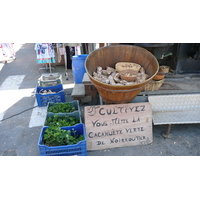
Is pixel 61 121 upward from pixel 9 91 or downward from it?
upward

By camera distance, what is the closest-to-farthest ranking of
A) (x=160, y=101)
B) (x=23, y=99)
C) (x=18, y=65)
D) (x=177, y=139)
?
(x=177, y=139) < (x=160, y=101) < (x=23, y=99) < (x=18, y=65)

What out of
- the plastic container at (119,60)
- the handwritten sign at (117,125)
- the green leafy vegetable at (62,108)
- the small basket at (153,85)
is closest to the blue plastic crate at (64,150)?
the handwritten sign at (117,125)

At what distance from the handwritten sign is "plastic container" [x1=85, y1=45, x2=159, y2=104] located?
216mm

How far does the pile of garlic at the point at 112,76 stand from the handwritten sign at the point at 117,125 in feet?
1.63

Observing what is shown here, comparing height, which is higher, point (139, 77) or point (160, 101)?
point (139, 77)

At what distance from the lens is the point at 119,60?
3264mm

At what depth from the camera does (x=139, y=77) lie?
9.20ft

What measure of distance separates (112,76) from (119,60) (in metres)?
0.56

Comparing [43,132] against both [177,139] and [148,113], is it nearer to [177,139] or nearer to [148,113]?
[148,113]

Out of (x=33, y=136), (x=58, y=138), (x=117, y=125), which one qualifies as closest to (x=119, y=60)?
(x=117, y=125)

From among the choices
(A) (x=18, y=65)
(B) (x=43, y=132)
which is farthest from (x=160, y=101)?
(A) (x=18, y=65)

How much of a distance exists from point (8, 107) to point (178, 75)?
17.4ft

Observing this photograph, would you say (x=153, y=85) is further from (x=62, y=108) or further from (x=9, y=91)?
(x=9, y=91)

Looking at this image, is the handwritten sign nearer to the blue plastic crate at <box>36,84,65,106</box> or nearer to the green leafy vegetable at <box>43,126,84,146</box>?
the green leafy vegetable at <box>43,126,84,146</box>
